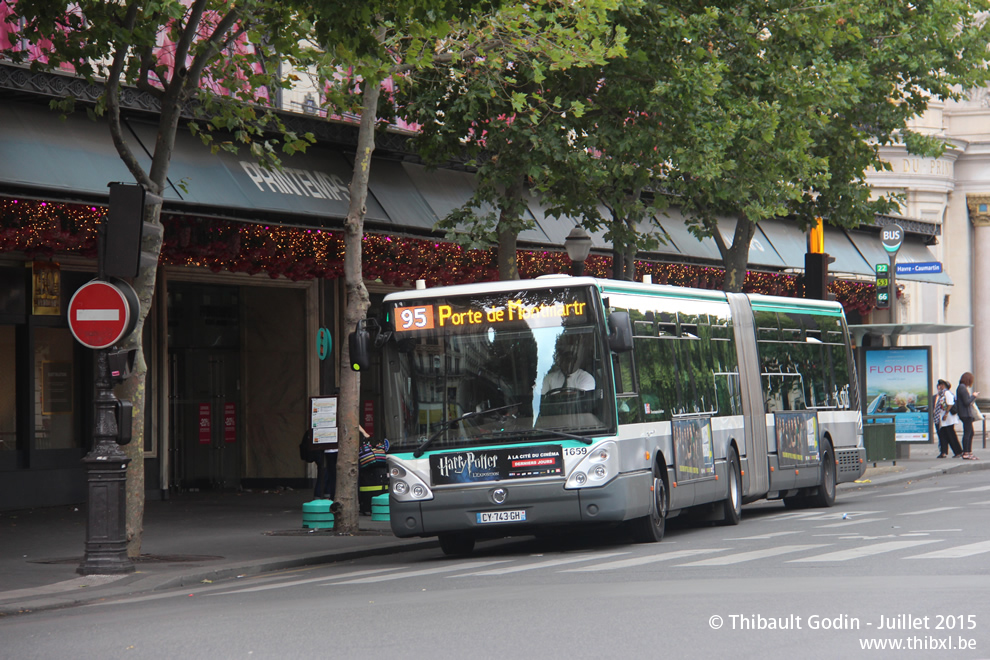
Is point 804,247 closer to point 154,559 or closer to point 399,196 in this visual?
point 399,196

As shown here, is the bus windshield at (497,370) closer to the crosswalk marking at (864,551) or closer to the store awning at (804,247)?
the crosswalk marking at (864,551)

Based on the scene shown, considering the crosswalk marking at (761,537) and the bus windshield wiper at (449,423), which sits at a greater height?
the bus windshield wiper at (449,423)

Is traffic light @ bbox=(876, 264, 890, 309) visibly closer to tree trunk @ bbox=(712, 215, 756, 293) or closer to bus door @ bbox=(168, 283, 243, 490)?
tree trunk @ bbox=(712, 215, 756, 293)

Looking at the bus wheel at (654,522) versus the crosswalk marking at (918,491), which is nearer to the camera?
the bus wheel at (654,522)

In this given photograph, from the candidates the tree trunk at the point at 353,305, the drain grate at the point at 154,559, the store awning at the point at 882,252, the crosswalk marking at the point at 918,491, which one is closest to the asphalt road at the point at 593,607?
the drain grate at the point at 154,559

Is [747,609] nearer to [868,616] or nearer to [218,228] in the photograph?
[868,616]

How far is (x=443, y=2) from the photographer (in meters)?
13.5

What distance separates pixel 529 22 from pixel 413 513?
6296 millimetres

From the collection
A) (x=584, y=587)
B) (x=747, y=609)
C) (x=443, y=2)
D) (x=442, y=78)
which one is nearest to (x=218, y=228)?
(x=442, y=78)

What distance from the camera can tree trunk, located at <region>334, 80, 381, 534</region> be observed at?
17.5 metres

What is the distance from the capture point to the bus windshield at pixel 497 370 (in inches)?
595

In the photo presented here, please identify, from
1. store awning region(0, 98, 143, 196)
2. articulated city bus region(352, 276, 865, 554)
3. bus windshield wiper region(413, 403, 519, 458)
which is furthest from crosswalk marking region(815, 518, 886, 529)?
store awning region(0, 98, 143, 196)

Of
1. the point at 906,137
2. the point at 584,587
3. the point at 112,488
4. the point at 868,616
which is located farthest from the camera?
the point at 906,137

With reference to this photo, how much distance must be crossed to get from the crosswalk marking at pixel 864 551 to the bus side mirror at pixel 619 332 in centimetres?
285
